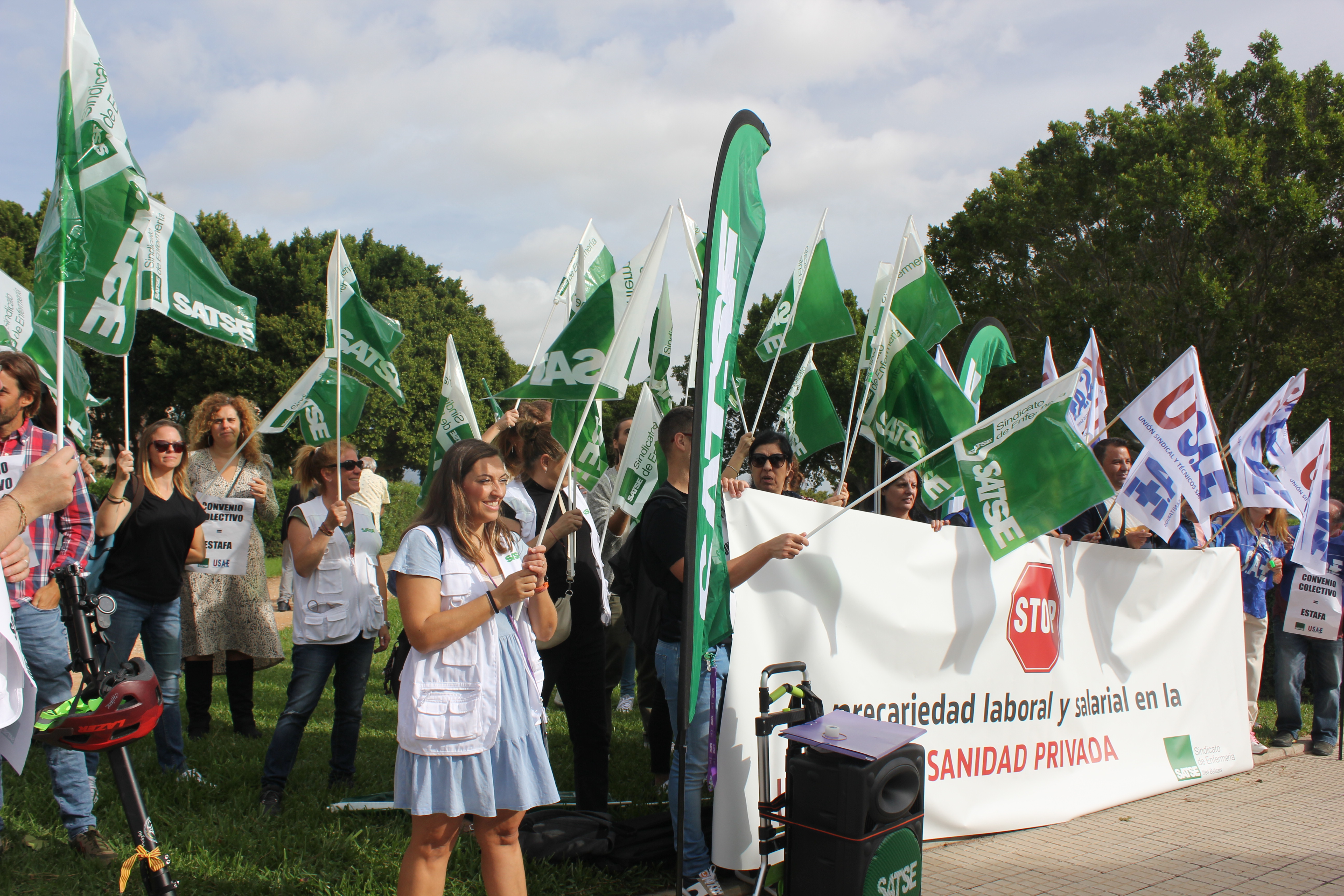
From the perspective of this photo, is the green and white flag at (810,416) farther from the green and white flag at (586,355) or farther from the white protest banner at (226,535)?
the white protest banner at (226,535)

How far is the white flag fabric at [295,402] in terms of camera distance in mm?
5285

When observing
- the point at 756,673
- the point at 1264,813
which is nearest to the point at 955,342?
the point at 1264,813

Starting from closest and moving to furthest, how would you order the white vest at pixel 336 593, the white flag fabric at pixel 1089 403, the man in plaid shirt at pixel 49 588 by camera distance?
1. the man in plaid shirt at pixel 49 588
2. the white vest at pixel 336 593
3. the white flag fabric at pixel 1089 403

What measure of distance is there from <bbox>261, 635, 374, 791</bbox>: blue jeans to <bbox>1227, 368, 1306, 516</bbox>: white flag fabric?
5583 millimetres

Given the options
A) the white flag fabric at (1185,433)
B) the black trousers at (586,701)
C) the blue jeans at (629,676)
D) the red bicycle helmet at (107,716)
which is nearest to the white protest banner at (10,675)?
the red bicycle helmet at (107,716)

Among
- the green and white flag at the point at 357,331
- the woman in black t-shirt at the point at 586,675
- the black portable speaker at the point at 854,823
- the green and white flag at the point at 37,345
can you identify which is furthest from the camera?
the green and white flag at the point at 357,331

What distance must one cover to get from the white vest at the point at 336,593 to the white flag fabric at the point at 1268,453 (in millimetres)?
5455

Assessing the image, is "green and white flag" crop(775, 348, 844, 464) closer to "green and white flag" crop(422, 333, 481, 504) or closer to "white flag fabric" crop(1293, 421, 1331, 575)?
"green and white flag" crop(422, 333, 481, 504)

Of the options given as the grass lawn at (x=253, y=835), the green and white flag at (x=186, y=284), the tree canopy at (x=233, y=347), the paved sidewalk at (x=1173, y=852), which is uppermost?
the tree canopy at (x=233, y=347)

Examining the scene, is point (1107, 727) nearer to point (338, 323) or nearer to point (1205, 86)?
point (338, 323)

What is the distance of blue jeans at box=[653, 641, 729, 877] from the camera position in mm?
3664

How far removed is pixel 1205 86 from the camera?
20.8 m

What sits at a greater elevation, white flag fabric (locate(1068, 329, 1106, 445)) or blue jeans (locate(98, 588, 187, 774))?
white flag fabric (locate(1068, 329, 1106, 445))

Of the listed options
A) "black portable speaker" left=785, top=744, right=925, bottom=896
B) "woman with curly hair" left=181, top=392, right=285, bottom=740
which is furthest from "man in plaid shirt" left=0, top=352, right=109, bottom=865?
"black portable speaker" left=785, top=744, right=925, bottom=896
